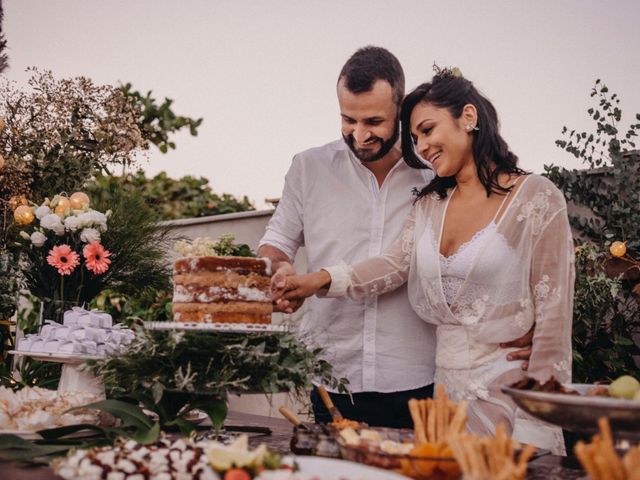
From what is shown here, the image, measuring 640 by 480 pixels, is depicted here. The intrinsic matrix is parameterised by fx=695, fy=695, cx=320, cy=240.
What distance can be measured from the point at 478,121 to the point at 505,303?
2.46 ft

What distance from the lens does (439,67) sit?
2932 millimetres

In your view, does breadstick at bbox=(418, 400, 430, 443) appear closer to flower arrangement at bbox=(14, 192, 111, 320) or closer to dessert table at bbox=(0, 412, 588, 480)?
dessert table at bbox=(0, 412, 588, 480)

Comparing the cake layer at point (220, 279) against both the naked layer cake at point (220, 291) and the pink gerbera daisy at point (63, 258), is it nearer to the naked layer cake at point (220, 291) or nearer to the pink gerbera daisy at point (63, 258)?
the naked layer cake at point (220, 291)

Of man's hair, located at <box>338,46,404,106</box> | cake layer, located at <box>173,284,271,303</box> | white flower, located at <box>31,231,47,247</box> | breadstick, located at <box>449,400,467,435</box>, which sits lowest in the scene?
breadstick, located at <box>449,400,467,435</box>

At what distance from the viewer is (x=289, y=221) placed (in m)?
3.33

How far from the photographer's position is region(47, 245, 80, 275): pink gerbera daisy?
2.80 metres

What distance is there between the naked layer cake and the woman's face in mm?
907

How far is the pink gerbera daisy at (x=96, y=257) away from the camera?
9.22 ft

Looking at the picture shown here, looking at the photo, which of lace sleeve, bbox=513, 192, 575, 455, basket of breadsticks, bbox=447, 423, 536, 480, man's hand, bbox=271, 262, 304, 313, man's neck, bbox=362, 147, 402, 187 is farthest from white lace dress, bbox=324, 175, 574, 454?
basket of breadsticks, bbox=447, 423, 536, 480

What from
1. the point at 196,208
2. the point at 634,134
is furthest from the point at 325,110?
the point at 634,134

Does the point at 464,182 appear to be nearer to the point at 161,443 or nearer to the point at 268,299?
the point at 268,299

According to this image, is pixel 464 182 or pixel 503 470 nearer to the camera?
pixel 503 470

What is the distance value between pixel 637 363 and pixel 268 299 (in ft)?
9.91

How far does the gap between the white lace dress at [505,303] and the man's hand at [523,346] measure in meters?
0.02
